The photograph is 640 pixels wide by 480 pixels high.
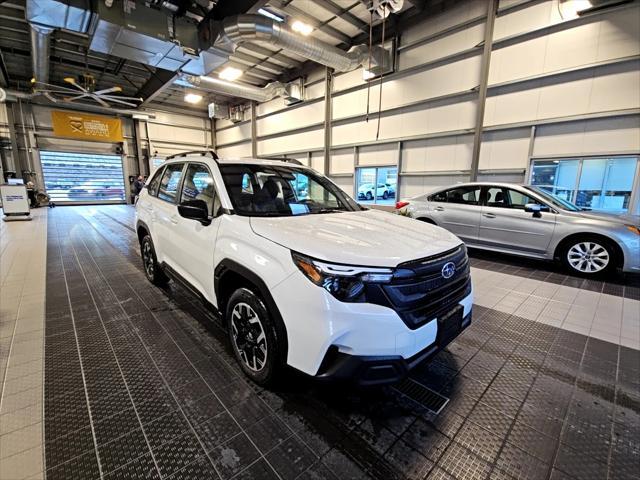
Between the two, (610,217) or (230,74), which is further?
(230,74)

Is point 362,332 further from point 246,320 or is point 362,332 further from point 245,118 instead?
point 245,118

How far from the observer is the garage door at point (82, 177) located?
14414mm

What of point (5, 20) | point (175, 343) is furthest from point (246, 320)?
point (5, 20)

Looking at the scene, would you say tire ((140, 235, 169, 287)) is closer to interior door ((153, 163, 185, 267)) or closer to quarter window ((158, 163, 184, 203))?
interior door ((153, 163, 185, 267))

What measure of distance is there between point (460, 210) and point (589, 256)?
75.0 inches

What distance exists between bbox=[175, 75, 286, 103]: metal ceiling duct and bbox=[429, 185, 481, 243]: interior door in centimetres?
845

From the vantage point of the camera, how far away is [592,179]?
6031mm

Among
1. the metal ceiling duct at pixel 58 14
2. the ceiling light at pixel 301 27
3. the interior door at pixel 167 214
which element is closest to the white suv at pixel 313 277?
the interior door at pixel 167 214

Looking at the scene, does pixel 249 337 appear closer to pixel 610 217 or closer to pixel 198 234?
pixel 198 234

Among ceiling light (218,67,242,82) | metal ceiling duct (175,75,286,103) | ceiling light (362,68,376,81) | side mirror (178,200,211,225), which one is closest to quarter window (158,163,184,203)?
side mirror (178,200,211,225)

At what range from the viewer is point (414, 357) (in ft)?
4.69

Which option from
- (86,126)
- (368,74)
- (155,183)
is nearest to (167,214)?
(155,183)

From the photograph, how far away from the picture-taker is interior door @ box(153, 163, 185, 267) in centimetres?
267

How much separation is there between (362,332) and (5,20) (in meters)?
12.8
